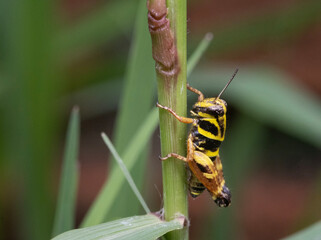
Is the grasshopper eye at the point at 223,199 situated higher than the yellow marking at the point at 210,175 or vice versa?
the yellow marking at the point at 210,175

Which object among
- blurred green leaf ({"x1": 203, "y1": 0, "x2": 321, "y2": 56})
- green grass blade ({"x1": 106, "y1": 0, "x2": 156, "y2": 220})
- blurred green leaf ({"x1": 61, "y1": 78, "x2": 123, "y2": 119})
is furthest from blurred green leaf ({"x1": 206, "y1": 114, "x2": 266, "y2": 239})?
green grass blade ({"x1": 106, "y1": 0, "x2": 156, "y2": 220})

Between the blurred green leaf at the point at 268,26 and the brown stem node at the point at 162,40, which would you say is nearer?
the brown stem node at the point at 162,40

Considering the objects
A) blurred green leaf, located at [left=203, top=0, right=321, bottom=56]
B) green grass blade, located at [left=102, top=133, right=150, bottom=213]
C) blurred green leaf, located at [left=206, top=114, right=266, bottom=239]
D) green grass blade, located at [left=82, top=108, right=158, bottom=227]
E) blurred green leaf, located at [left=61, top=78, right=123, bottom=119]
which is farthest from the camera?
blurred green leaf, located at [left=61, top=78, right=123, bottom=119]

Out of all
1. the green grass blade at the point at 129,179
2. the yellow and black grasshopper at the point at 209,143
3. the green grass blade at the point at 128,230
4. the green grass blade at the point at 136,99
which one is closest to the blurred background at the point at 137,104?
the green grass blade at the point at 136,99

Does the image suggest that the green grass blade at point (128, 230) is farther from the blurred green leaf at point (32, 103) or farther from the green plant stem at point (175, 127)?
the blurred green leaf at point (32, 103)

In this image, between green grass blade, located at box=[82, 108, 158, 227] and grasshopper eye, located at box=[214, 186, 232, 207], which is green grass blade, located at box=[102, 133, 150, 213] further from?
grasshopper eye, located at box=[214, 186, 232, 207]

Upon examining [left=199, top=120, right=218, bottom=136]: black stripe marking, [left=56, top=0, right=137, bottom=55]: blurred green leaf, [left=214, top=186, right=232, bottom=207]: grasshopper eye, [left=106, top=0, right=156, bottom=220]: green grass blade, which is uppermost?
[left=56, top=0, right=137, bottom=55]: blurred green leaf
